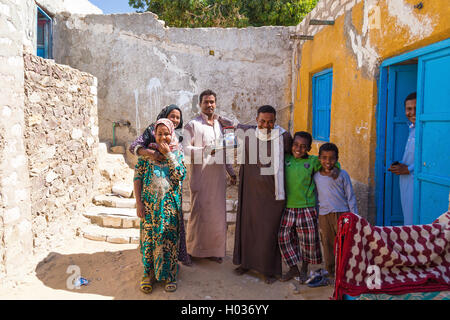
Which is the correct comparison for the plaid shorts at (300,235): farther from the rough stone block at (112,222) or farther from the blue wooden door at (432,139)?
the rough stone block at (112,222)

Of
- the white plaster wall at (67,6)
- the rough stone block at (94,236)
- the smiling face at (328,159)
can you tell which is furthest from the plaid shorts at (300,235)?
the white plaster wall at (67,6)

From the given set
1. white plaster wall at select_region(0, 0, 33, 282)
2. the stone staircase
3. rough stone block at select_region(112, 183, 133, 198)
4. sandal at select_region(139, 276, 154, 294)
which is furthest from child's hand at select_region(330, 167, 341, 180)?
rough stone block at select_region(112, 183, 133, 198)

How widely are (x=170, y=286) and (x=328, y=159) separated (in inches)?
65.4

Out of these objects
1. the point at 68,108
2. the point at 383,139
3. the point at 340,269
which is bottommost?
the point at 340,269

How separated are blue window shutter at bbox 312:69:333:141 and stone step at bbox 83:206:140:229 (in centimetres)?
292

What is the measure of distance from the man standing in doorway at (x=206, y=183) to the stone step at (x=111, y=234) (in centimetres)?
97

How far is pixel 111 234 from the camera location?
13.9 feet

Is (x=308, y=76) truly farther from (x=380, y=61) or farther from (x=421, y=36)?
(x=421, y=36)

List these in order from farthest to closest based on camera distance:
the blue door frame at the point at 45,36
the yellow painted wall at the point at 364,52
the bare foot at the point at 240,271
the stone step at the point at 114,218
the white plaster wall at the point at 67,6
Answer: the blue door frame at the point at 45,36 → the white plaster wall at the point at 67,6 → the stone step at the point at 114,218 → the bare foot at the point at 240,271 → the yellow painted wall at the point at 364,52

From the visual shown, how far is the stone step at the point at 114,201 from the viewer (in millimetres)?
4824

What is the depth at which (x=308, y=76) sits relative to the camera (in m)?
5.81

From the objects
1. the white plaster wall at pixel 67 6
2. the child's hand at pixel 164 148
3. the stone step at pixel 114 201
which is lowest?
the stone step at pixel 114 201
